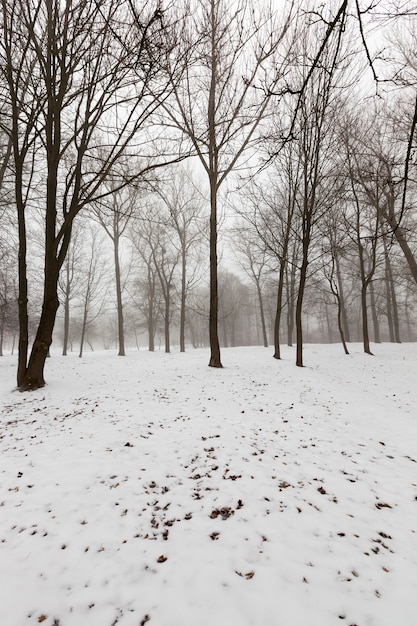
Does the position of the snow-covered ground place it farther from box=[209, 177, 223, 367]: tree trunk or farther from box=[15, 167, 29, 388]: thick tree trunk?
box=[209, 177, 223, 367]: tree trunk

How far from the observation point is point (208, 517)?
2.61 m

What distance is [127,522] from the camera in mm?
2531

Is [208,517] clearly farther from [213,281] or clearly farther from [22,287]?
[213,281]

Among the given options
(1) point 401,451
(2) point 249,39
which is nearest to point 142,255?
(2) point 249,39

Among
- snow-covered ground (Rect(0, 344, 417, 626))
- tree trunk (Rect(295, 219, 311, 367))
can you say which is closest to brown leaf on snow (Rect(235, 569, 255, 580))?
snow-covered ground (Rect(0, 344, 417, 626))

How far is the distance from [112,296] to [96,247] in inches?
215

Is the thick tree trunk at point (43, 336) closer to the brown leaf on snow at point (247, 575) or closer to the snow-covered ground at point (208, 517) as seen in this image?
the snow-covered ground at point (208, 517)

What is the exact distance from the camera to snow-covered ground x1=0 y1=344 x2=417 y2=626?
70.3 inches

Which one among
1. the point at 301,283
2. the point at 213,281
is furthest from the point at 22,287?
the point at 301,283

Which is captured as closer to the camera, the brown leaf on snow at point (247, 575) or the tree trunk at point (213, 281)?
the brown leaf on snow at point (247, 575)

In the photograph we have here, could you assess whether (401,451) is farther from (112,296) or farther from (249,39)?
(112,296)

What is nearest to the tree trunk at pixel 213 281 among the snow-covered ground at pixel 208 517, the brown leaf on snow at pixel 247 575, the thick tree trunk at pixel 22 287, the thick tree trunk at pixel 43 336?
the snow-covered ground at pixel 208 517

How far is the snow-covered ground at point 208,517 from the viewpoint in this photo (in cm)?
179

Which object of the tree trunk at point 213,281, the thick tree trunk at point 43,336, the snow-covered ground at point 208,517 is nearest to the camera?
the snow-covered ground at point 208,517
